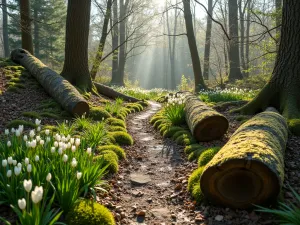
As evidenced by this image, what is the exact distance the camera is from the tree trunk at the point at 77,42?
33.4 feet

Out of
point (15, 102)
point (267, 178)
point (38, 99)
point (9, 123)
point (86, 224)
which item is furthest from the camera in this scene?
point (38, 99)

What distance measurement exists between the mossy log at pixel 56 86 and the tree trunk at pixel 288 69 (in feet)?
17.0

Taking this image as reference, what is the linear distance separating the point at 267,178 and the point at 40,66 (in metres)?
9.46

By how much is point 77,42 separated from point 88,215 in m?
8.64

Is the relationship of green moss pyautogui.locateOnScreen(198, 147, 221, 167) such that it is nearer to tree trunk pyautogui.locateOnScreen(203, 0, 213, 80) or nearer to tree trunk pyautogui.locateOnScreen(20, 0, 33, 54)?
tree trunk pyautogui.locateOnScreen(20, 0, 33, 54)

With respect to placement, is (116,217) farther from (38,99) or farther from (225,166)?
(38,99)

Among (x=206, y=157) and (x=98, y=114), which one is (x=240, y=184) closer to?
(x=206, y=157)

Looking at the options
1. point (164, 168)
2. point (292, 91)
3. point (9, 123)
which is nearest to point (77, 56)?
point (9, 123)

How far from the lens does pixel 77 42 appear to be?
10406 millimetres

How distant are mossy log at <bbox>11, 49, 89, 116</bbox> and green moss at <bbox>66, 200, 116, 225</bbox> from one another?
4633 mm

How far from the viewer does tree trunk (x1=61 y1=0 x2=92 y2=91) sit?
10.2 meters

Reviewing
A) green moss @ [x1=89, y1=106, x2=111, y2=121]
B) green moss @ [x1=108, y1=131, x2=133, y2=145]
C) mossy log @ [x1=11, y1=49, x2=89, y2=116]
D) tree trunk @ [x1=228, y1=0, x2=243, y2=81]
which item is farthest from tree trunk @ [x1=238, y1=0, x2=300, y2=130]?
tree trunk @ [x1=228, y1=0, x2=243, y2=81]

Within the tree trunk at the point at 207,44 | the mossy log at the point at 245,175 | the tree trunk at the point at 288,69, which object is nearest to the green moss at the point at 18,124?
the mossy log at the point at 245,175

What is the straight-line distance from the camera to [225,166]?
10.8ft
